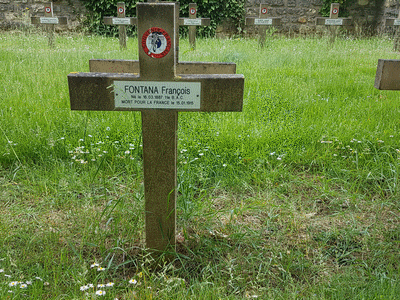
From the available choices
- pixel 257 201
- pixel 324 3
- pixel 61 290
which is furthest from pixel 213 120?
pixel 324 3

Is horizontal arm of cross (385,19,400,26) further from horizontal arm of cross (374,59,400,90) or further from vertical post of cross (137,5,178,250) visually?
vertical post of cross (137,5,178,250)

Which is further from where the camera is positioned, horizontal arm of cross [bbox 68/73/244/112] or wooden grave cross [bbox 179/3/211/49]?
wooden grave cross [bbox 179/3/211/49]

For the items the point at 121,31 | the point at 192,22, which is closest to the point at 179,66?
the point at 121,31

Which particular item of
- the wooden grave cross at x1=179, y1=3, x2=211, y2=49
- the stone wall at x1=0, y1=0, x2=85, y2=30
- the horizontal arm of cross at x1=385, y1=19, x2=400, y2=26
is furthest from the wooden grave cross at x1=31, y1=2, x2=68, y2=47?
the horizontal arm of cross at x1=385, y1=19, x2=400, y2=26

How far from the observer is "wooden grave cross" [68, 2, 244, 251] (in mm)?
1660

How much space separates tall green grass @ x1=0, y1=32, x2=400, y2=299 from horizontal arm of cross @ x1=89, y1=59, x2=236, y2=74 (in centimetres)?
38

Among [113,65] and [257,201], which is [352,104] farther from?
[113,65]

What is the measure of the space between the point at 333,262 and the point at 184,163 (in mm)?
1263

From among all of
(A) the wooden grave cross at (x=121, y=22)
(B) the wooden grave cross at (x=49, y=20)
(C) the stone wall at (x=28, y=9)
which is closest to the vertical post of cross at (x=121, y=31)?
(A) the wooden grave cross at (x=121, y=22)

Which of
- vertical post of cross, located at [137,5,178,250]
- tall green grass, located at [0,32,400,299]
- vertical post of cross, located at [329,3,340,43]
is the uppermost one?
vertical post of cross, located at [329,3,340,43]

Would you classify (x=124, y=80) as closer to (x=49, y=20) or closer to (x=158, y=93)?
(x=158, y=93)

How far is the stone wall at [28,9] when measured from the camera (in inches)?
435

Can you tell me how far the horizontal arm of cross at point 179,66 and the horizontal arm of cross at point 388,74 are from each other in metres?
0.90

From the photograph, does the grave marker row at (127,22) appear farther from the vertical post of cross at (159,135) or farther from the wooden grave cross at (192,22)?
the vertical post of cross at (159,135)
